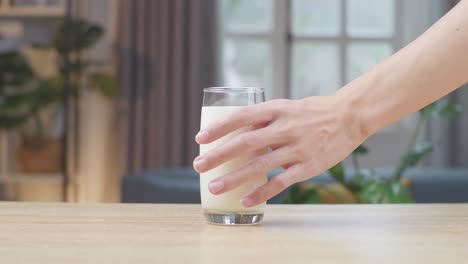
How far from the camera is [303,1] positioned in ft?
16.9

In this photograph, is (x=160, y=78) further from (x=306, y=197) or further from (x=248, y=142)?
(x=248, y=142)

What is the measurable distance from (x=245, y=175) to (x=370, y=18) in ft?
14.6

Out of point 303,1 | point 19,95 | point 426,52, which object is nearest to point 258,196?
point 426,52

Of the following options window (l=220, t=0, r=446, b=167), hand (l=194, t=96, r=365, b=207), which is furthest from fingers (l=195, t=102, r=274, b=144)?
window (l=220, t=0, r=446, b=167)

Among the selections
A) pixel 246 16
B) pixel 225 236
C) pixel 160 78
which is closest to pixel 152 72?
pixel 160 78

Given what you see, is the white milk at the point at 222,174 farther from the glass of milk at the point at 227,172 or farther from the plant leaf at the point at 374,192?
the plant leaf at the point at 374,192

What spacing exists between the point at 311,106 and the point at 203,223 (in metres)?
0.19

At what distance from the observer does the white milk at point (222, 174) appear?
2.87 feet

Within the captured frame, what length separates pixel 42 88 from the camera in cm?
432

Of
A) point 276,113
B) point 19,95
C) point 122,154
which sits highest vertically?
point 276,113

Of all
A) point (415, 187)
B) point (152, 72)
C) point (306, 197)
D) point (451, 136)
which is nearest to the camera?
point (306, 197)

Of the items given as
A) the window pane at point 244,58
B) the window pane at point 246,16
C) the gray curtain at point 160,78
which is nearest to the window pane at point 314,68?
the window pane at point 244,58

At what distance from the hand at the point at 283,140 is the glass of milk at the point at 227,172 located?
0.05 ft

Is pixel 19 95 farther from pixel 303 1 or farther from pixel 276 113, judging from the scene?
pixel 276 113
